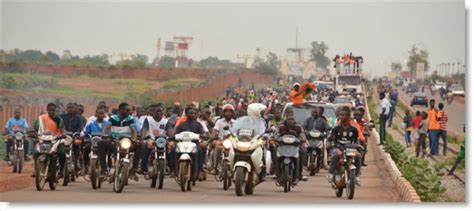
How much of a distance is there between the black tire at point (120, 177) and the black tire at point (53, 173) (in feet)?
3.44

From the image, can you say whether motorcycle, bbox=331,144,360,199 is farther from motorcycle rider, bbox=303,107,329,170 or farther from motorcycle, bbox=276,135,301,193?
motorcycle rider, bbox=303,107,329,170

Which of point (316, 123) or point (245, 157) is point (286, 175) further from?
point (316, 123)

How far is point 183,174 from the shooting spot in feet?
59.6

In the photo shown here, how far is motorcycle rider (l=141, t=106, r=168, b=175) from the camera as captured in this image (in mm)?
19261

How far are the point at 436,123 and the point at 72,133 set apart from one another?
15314 mm

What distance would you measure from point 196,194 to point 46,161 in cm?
246

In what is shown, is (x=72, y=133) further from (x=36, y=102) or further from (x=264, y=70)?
(x=264, y=70)

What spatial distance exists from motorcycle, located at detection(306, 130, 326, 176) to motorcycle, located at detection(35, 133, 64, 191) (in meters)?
6.55

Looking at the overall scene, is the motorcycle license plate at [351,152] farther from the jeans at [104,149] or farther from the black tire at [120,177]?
the jeans at [104,149]

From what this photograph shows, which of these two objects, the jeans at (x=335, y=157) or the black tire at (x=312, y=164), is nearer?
the jeans at (x=335, y=157)

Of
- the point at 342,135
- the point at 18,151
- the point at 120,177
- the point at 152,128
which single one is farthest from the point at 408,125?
the point at 120,177

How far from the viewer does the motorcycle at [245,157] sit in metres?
17.3

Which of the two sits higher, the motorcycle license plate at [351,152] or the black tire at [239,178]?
the motorcycle license plate at [351,152]

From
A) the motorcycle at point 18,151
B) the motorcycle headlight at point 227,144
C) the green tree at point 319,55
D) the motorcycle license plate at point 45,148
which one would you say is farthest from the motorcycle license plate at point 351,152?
the green tree at point 319,55
